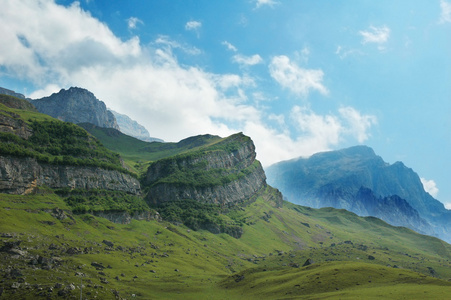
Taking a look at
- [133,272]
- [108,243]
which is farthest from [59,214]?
[133,272]

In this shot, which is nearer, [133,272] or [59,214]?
[133,272]

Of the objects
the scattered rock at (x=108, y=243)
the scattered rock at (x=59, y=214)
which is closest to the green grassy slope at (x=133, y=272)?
the scattered rock at (x=108, y=243)

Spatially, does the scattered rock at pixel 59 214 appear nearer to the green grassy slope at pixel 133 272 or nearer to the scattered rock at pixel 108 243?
the green grassy slope at pixel 133 272

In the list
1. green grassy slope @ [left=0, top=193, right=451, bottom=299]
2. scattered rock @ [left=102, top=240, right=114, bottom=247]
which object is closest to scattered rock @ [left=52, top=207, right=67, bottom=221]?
green grassy slope @ [left=0, top=193, right=451, bottom=299]

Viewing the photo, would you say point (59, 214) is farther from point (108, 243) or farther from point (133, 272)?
point (133, 272)

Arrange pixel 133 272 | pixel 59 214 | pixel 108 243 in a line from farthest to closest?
1. pixel 59 214
2. pixel 108 243
3. pixel 133 272

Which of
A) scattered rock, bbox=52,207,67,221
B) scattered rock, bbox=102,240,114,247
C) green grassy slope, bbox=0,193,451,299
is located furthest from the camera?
scattered rock, bbox=52,207,67,221

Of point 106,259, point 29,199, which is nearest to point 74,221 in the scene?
point 29,199

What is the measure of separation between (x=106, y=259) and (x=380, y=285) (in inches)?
4096

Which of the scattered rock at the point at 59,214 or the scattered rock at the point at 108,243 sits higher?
the scattered rock at the point at 59,214

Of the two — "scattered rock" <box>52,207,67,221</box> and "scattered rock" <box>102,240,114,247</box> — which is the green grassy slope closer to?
"scattered rock" <box>102,240,114,247</box>

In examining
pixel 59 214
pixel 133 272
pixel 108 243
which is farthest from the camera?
pixel 59 214

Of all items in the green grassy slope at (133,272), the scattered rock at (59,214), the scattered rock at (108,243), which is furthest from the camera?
the scattered rock at (59,214)

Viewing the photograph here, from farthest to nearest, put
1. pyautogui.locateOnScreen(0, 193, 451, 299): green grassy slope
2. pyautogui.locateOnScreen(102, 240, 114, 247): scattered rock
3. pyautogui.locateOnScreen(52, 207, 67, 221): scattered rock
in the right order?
1. pyautogui.locateOnScreen(52, 207, 67, 221): scattered rock
2. pyautogui.locateOnScreen(102, 240, 114, 247): scattered rock
3. pyautogui.locateOnScreen(0, 193, 451, 299): green grassy slope
